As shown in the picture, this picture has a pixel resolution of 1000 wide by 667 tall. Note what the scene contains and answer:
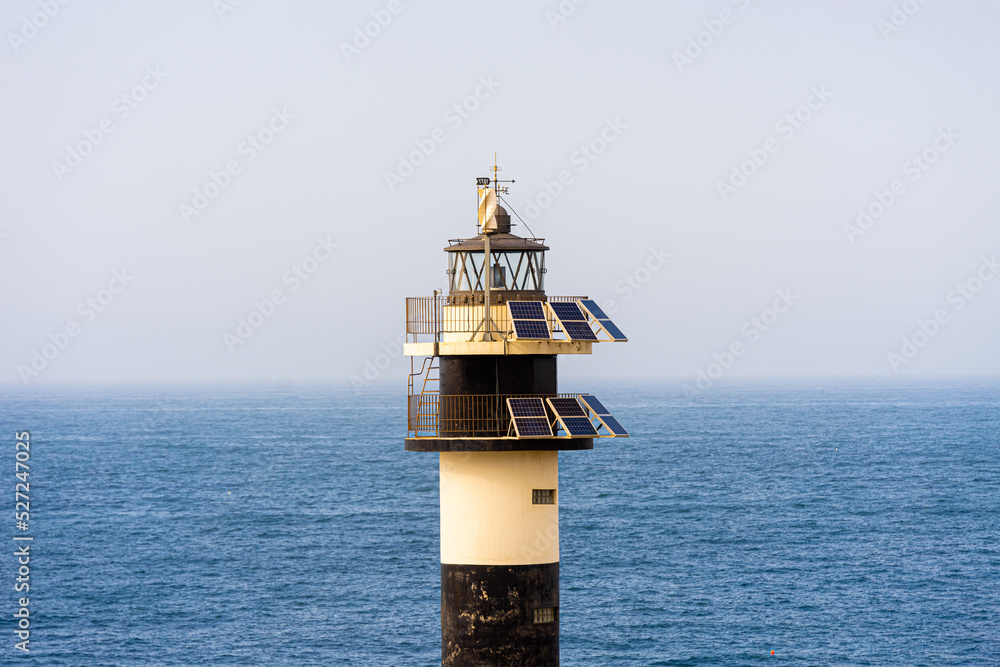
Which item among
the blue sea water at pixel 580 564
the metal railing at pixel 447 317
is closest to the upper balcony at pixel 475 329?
the metal railing at pixel 447 317

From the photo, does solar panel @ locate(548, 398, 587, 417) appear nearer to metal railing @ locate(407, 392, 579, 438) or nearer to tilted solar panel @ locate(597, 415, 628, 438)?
metal railing @ locate(407, 392, 579, 438)

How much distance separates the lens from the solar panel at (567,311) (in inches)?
874

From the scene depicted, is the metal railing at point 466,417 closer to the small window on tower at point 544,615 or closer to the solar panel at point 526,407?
the solar panel at point 526,407

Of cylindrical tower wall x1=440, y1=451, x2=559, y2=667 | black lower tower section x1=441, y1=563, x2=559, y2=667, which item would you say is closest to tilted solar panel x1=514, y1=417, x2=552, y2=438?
cylindrical tower wall x1=440, y1=451, x2=559, y2=667

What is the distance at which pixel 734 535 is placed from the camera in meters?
99.9

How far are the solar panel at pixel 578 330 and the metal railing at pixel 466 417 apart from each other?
115 cm

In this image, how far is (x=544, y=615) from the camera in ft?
73.2

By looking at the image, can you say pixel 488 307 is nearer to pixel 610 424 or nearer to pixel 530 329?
pixel 530 329

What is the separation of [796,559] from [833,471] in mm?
57514

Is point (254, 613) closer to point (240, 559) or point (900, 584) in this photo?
point (240, 559)

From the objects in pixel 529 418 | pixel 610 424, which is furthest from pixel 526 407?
pixel 610 424

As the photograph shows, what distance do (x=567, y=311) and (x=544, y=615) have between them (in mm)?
5407

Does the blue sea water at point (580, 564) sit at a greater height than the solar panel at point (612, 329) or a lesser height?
lesser

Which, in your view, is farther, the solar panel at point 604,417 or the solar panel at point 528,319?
the solar panel at point 528,319
